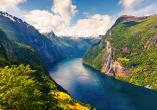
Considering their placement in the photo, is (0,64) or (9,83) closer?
(9,83)

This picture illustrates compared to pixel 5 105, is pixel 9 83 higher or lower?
higher

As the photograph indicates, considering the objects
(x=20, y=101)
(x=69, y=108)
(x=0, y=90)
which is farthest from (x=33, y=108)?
(x=69, y=108)

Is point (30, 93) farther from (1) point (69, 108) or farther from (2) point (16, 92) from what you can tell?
(1) point (69, 108)

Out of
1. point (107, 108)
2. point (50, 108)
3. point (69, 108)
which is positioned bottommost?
point (107, 108)

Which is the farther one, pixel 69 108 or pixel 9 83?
pixel 69 108

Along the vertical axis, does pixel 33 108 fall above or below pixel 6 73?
below

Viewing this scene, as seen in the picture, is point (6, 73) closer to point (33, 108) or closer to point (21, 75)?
point (21, 75)

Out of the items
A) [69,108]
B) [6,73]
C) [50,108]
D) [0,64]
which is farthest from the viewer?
[0,64]

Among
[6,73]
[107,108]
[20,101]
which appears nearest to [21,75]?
[6,73]

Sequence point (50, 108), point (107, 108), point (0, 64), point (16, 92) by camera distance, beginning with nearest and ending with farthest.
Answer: point (16, 92)
point (50, 108)
point (0, 64)
point (107, 108)
